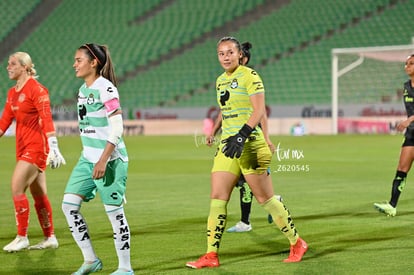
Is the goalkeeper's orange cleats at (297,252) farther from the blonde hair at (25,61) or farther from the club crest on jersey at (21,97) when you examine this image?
the blonde hair at (25,61)

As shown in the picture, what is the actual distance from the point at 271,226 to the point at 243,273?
306 centimetres

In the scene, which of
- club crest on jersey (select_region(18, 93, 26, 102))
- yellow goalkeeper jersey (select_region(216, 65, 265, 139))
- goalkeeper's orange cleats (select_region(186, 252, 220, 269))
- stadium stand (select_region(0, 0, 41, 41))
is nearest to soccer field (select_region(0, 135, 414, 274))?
goalkeeper's orange cleats (select_region(186, 252, 220, 269))

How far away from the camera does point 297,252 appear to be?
7.45 metres

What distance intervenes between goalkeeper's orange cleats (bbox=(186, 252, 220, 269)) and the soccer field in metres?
0.08

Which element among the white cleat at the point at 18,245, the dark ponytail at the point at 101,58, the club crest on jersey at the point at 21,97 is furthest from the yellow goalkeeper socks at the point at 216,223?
the club crest on jersey at the point at 21,97

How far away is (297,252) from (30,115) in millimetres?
3052

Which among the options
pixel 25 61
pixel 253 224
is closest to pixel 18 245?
pixel 25 61

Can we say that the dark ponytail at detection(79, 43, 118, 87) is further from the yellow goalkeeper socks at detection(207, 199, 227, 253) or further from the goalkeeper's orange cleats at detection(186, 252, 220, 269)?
the goalkeeper's orange cleats at detection(186, 252, 220, 269)

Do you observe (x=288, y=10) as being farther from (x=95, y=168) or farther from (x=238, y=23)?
(x=95, y=168)

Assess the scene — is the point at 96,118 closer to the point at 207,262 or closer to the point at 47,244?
the point at 207,262

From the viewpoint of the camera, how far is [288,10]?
41.2 m

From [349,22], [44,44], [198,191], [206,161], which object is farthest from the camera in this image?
[44,44]

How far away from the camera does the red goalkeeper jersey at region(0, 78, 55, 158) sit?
8.07 meters

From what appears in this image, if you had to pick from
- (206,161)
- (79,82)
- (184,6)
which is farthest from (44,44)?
(206,161)
